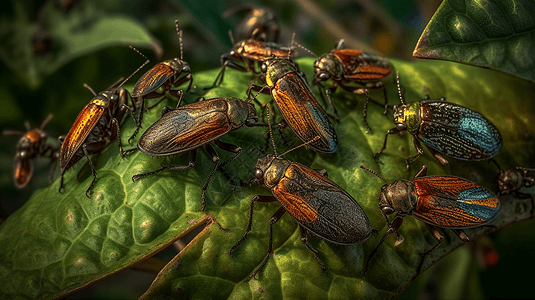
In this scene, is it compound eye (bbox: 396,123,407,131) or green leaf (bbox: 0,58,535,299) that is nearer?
green leaf (bbox: 0,58,535,299)

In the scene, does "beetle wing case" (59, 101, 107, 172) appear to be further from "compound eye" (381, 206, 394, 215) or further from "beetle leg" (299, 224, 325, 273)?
"compound eye" (381, 206, 394, 215)

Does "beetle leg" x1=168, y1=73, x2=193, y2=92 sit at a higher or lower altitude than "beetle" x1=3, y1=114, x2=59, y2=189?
higher

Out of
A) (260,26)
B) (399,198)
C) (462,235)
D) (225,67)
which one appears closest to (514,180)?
(462,235)

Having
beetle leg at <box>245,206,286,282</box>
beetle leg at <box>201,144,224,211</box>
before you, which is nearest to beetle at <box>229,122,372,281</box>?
beetle leg at <box>245,206,286,282</box>

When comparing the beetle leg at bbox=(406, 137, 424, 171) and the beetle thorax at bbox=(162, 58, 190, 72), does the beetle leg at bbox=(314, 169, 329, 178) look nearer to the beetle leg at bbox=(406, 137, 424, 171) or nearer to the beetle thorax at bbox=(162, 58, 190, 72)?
the beetle leg at bbox=(406, 137, 424, 171)

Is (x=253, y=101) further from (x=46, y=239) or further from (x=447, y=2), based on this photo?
(x=46, y=239)

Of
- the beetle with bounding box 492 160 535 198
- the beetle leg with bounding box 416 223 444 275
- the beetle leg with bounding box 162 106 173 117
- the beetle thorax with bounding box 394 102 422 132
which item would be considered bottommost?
the beetle leg with bounding box 416 223 444 275

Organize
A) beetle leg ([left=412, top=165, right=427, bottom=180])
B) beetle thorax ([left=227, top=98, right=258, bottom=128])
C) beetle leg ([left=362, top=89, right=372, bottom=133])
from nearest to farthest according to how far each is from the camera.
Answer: beetle thorax ([left=227, top=98, right=258, bottom=128]), beetle leg ([left=412, top=165, right=427, bottom=180]), beetle leg ([left=362, top=89, right=372, bottom=133])

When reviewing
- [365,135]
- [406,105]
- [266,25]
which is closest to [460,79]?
[406,105]

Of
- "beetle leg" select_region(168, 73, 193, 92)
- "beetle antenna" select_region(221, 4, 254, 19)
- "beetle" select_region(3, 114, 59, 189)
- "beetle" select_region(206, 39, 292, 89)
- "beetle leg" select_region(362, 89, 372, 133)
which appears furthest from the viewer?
"beetle antenna" select_region(221, 4, 254, 19)
